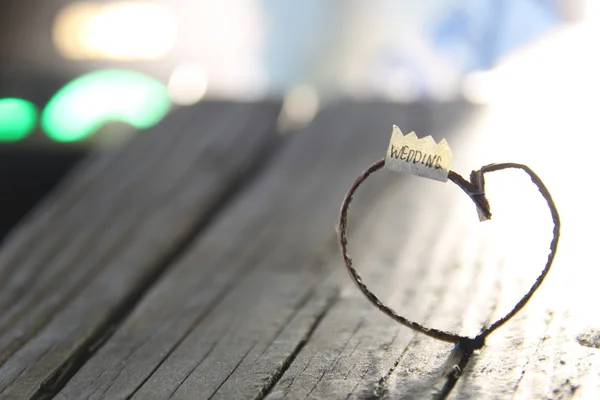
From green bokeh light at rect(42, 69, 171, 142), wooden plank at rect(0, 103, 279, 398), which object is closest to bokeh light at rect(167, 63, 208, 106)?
green bokeh light at rect(42, 69, 171, 142)

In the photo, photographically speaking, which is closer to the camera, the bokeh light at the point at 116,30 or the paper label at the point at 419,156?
the paper label at the point at 419,156


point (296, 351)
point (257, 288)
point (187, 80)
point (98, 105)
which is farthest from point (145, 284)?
point (187, 80)

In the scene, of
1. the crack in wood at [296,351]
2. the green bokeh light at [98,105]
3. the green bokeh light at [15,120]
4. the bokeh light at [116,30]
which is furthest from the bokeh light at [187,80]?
the crack in wood at [296,351]

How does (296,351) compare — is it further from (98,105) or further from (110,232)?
(98,105)

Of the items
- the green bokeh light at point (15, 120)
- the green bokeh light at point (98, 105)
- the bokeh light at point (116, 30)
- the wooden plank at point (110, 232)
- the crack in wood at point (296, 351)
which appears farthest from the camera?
the bokeh light at point (116, 30)

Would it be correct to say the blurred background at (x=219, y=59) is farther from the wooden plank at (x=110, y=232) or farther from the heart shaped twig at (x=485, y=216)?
the heart shaped twig at (x=485, y=216)
